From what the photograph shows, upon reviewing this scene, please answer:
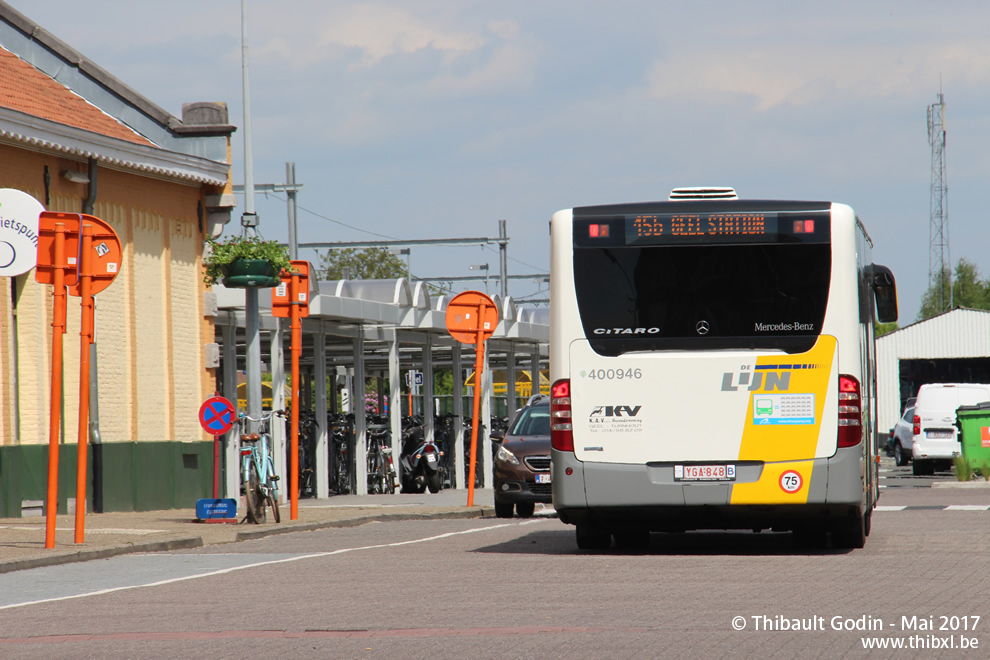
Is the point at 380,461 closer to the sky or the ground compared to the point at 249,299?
closer to the ground

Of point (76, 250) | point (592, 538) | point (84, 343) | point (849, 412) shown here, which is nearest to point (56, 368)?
point (84, 343)

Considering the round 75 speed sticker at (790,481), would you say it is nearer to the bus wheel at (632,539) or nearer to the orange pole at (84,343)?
the bus wheel at (632,539)

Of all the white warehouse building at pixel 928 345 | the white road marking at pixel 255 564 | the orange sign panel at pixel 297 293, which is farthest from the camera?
the white warehouse building at pixel 928 345

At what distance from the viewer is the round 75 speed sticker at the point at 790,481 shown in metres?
12.8

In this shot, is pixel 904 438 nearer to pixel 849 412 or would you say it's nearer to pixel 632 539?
pixel 632 539

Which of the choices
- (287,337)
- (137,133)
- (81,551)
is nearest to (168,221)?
(137,133)

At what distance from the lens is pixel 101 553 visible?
1446 centimetres

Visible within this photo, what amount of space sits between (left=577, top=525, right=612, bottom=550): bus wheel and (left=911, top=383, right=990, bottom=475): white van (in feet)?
75.6

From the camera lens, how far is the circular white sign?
1453 centimetres

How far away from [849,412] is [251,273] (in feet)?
Result: 31.4

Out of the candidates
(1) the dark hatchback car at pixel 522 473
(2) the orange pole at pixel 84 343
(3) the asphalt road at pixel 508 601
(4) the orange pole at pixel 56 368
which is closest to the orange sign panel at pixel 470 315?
(1) the dark hatchback car at pixel 522 473

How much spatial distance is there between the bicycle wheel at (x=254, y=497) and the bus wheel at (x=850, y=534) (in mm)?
7325

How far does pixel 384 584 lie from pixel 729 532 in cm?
708

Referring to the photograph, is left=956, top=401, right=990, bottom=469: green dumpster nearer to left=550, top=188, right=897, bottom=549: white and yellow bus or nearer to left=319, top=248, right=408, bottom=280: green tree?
left=550, top=188, right=897, bottom=549: white and yellow bus
